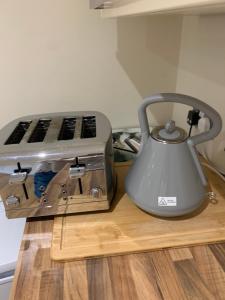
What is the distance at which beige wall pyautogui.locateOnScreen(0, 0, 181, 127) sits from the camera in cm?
85

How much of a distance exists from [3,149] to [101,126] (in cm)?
26

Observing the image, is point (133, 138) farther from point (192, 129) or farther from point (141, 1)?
point (141, 1)

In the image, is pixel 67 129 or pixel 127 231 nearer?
pixel 127 231

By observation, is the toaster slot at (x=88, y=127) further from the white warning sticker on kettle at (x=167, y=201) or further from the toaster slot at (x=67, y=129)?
the white warning sticker on kettle at (x=167, y=201)

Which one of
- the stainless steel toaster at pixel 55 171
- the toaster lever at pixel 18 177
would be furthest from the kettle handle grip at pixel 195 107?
the toaster lever at pixel 18 177

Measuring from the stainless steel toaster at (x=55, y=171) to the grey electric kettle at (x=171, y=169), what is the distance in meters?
0.11

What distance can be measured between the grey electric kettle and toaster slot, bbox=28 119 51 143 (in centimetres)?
29

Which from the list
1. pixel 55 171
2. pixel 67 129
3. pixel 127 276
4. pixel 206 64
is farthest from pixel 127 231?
pixel 206 64

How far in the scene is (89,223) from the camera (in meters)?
0.63

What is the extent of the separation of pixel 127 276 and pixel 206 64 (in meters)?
0.72

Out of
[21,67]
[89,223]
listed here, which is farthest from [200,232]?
[21,67]

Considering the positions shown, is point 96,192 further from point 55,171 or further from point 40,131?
point 40,131

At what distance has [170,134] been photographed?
0.59 metres

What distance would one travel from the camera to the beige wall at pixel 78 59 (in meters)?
0.85
